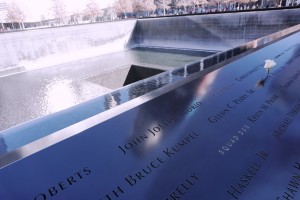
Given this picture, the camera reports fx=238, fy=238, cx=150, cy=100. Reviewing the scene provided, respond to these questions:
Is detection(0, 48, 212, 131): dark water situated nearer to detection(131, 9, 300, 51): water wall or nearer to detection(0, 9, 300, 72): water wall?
detection(0, 9, 300, 72): water wall

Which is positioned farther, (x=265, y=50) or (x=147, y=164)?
(x=265, y=50)

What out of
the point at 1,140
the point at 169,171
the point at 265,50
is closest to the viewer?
the point at 169,171

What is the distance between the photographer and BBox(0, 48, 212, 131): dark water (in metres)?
6.13

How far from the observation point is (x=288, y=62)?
2.25 meters

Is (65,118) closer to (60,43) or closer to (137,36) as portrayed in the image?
(60,43)

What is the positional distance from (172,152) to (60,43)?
12.1m

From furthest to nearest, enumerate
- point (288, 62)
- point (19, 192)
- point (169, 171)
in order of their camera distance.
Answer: point (288, 62) < point (169, 171) < point (19, 192)

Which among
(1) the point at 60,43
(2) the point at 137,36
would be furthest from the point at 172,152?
(2) the point at 137,36

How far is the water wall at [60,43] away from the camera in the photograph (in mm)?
10445


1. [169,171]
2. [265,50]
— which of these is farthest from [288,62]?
[169,171]

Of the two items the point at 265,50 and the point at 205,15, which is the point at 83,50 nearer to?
the point at 205,15

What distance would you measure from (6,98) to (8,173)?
7321 mm

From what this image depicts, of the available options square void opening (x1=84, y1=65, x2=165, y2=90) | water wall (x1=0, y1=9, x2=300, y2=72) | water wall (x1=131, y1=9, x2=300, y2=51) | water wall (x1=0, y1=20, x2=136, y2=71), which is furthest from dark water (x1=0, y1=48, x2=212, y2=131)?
water wall (x1=131, y1=9, x2=300, y2=51)

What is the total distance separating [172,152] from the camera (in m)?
1.14
